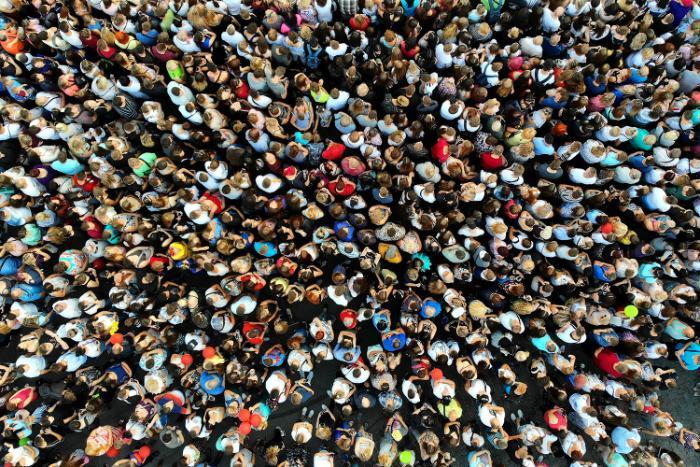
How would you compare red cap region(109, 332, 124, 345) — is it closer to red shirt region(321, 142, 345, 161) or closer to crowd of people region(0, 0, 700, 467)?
crowd of people region(0, 0, 700, 467)

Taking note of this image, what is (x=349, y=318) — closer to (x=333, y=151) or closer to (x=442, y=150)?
(x=333, y=151)

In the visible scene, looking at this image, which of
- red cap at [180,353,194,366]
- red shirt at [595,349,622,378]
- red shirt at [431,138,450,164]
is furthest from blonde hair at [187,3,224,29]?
red shirt at [595,349,622,378]

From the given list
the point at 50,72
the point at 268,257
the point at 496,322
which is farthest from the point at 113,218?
the point at 496,322

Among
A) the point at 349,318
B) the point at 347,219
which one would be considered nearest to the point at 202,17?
the point at 347,219

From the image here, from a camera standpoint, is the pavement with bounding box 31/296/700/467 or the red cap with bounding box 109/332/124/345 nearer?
the red cap with bounding box 109/332/124/345

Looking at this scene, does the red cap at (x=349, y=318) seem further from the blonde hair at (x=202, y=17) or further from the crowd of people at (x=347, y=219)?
the blonde hair at (x=202, y=17)

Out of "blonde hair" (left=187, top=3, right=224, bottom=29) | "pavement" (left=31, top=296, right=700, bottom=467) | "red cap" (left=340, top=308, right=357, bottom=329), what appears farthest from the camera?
"pavement" (left=31, top=296, right=700, bottom=467)
